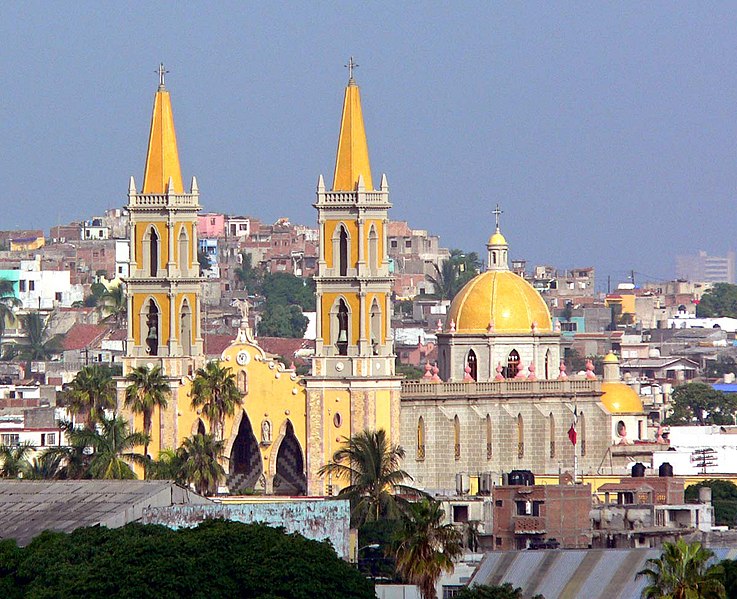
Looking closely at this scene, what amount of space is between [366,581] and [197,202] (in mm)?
40885

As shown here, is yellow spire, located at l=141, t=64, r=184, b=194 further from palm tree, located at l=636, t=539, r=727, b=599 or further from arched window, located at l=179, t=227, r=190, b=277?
palm tree, located at l=636, t=539, r=727, b=599

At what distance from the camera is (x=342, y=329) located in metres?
123

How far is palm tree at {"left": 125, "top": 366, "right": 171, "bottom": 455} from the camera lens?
4811 inches

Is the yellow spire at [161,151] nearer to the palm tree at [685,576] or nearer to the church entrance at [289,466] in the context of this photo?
the church entrance at [289,466]

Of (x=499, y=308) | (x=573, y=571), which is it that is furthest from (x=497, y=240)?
(x=573, y=571)

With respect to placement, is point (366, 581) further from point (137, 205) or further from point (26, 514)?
point (137, 205)

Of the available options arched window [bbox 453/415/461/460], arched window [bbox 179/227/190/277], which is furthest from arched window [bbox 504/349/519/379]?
arched window [bbox 179/227/190/277]

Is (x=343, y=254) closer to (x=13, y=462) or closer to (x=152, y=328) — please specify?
(x=152, y=328)

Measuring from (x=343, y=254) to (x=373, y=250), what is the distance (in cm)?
97

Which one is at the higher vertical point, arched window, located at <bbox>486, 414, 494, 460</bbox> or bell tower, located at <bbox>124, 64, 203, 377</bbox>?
bell tower, located at <bbox>124, 64, 203, 377</bbox>

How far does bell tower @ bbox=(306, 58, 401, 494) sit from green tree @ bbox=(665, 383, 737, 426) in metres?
56.9

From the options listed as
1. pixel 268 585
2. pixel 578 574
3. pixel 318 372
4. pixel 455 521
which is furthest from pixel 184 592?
pixel 318 372

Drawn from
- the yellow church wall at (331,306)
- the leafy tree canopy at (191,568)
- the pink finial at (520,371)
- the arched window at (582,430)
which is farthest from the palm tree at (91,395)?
the leafy tree canopy at (191,568)

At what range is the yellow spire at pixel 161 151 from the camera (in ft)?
410
